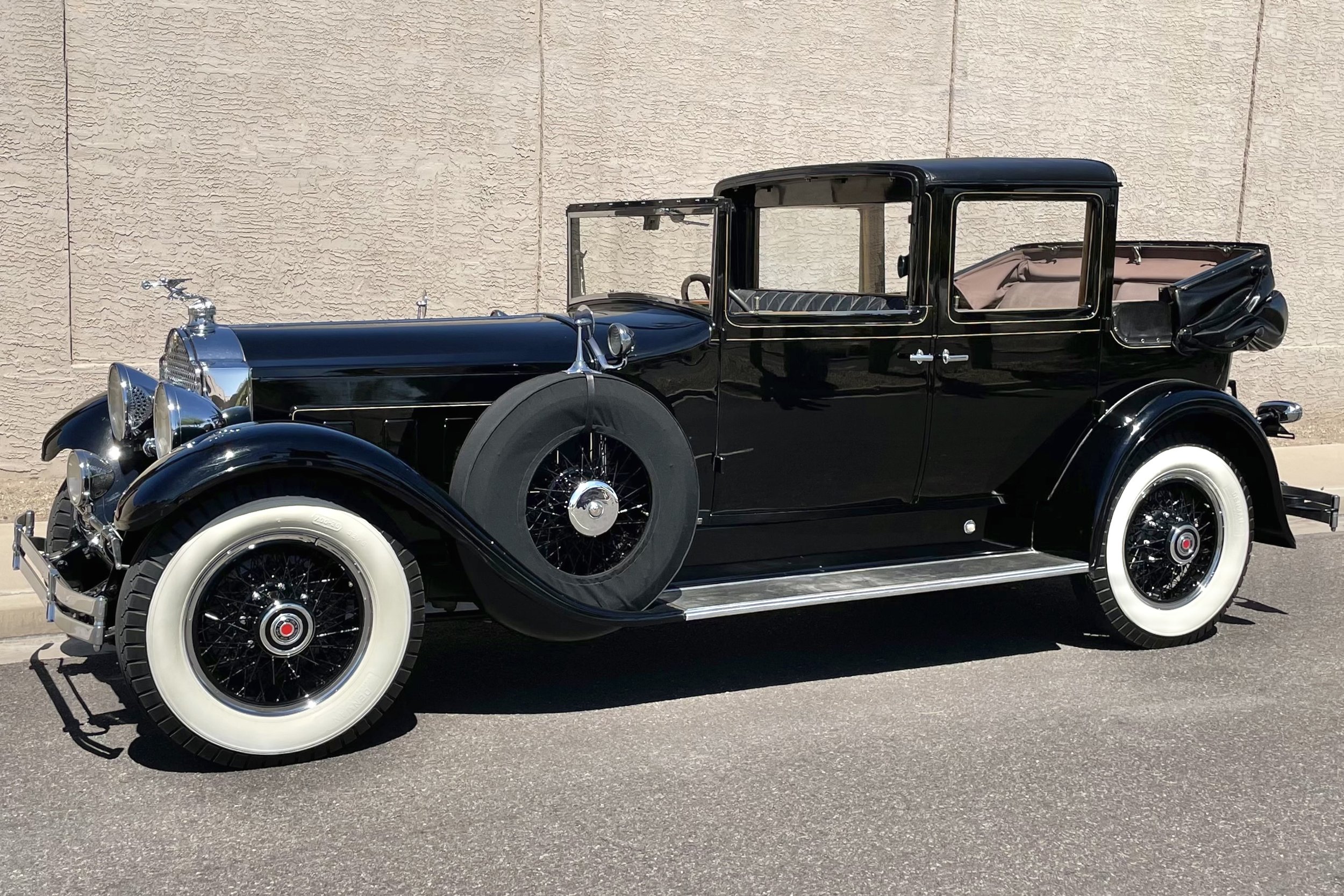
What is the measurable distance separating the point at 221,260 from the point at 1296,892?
252 inches

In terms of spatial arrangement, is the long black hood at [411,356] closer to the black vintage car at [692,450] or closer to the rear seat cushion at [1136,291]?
the black vintage car at [692,450]

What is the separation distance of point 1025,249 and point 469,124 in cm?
365

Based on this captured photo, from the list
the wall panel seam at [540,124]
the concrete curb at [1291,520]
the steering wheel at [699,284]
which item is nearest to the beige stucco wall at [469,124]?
the wall panel seam at [540,124]

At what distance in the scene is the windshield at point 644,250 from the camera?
4.63 m

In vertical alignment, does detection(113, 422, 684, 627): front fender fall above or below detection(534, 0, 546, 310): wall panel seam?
below

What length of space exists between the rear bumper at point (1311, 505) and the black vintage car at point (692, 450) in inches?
0.7

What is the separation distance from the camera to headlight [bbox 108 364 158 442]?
4402mm

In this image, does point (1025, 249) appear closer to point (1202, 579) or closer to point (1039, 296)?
point (1039, 296)

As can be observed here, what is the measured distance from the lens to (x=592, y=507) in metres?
4.26

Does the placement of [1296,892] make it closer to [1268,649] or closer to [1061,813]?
[1061,813]

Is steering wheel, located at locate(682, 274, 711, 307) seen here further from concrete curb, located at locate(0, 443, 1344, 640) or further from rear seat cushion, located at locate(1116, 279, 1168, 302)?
concrete curb, located at locate(0, 443, 1344, 640)

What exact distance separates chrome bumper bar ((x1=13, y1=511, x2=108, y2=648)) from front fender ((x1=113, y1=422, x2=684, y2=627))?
0.24 meters

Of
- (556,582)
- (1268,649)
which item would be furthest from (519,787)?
(1268,649)

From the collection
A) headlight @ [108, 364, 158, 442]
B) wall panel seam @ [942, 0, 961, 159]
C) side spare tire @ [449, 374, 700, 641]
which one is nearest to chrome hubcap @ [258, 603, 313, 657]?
side spare tire @ [449, 374, 700, 641]
